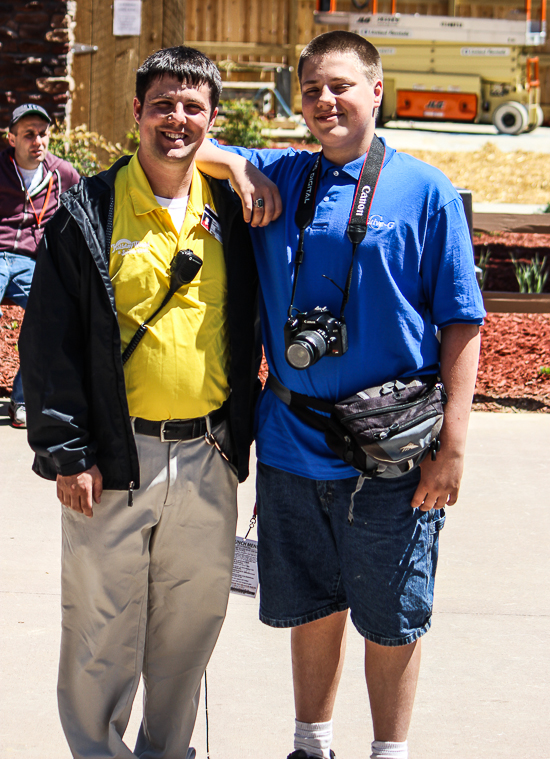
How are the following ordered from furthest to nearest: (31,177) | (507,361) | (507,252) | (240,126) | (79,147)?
(240,126)
(507,252)
(79,147)
(507,361)
(31,177)

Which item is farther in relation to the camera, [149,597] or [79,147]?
[79,147]

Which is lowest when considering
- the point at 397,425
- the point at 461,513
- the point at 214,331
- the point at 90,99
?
the point at 461,513

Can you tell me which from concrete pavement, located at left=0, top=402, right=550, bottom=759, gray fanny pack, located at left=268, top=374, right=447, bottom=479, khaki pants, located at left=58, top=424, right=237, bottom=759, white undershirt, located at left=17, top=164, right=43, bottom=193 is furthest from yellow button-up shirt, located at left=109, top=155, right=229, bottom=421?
white undershirt, located at left=17, top=164, right=43, bottom=193

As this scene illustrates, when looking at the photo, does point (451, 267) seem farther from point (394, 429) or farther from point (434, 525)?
point (434, 525)

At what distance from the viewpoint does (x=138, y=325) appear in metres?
2.44

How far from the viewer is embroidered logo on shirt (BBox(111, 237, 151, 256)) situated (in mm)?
2422

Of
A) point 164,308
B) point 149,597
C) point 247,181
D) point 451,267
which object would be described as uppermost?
point 247,181

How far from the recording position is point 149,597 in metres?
2.61

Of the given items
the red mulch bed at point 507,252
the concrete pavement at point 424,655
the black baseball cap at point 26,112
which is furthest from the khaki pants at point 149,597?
the red mulch bed at point 507,252

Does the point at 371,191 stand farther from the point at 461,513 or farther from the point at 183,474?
the point at 461,513

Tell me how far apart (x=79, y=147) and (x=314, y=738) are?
7233mm

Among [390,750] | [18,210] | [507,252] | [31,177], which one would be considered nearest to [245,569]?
[390,750]

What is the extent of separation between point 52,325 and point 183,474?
0.56m

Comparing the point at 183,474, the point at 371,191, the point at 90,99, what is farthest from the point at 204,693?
the point at 90,99
